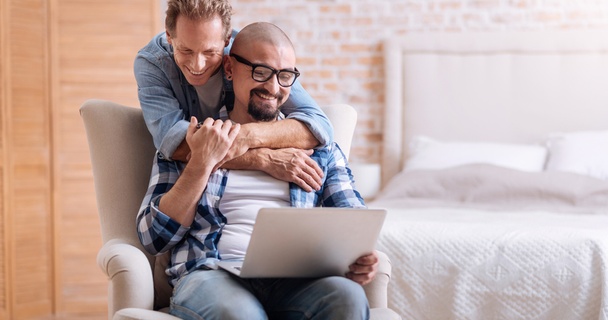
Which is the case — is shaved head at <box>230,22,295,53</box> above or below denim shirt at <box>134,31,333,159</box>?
above

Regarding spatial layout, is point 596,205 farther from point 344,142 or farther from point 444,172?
point 344,142

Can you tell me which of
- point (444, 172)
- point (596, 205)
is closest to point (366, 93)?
point (444, 172)

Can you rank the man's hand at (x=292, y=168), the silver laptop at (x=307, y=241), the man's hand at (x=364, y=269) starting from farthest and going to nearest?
the man's hand at (x=292, y=168), the man's hand at (x=364, y=269), the silver laptop at (x=307, y=241)

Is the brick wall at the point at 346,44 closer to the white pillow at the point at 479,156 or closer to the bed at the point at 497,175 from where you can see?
the bed at the point at 497,175

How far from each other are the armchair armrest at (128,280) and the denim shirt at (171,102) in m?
0.31

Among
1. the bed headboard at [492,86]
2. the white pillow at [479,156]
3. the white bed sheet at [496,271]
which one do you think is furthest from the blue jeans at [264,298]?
the bed headboard at [492,86]

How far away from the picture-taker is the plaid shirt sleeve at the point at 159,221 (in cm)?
207

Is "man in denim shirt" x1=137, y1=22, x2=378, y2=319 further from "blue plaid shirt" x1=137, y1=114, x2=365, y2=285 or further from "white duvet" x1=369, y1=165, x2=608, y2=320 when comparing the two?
"white duvet" x1=369, y1=165, x2=608, y2=320

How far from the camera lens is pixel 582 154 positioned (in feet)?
13.7

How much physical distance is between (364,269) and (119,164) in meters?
0.87

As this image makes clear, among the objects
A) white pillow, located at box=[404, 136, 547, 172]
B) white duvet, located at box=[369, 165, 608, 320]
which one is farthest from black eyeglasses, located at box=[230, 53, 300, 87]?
white pillow, located at box=[404, 136, 547, 172]

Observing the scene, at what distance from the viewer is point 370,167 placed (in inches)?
189

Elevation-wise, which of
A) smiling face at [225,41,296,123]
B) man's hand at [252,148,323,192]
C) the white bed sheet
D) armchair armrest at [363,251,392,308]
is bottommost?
the white bed sheet

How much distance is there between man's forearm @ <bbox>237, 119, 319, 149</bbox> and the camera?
218 centimetres
